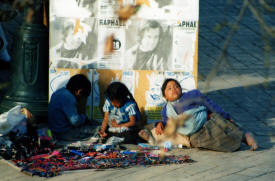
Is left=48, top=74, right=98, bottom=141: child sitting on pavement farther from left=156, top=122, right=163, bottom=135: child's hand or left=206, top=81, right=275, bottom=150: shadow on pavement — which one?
left=206, top=81, right=275, bottom=150: shadow on pavement

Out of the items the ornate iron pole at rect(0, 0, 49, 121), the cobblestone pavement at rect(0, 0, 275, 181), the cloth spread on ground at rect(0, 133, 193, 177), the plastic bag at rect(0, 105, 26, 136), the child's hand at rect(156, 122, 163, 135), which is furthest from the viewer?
the ornate iron pole at rect(0, 0, 49, 121)

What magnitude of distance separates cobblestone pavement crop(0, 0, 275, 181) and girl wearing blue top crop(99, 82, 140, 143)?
62 cm

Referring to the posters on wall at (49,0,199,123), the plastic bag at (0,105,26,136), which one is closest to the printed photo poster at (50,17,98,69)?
the posters on wall at (49,0,199,123)

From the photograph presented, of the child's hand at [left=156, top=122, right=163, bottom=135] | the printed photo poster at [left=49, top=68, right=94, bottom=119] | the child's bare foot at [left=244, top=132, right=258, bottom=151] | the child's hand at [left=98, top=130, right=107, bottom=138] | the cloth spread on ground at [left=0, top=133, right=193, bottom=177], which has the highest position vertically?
the printed photo poster at [left=49, top=68, right=94, bottom=119]

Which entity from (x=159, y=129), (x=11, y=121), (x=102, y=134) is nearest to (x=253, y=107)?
(x=159, y=129)

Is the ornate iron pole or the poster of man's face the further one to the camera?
A: the ornate iron pole

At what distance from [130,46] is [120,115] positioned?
3.50 feet

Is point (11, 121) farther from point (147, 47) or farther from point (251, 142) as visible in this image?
point (251, 142)

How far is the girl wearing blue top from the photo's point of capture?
19.5ft

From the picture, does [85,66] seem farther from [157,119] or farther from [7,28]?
[7,28]

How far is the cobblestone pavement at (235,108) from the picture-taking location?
4730mm

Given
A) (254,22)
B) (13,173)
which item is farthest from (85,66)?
(254,22)

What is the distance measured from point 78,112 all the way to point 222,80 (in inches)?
147

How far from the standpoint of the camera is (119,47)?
260 inches
